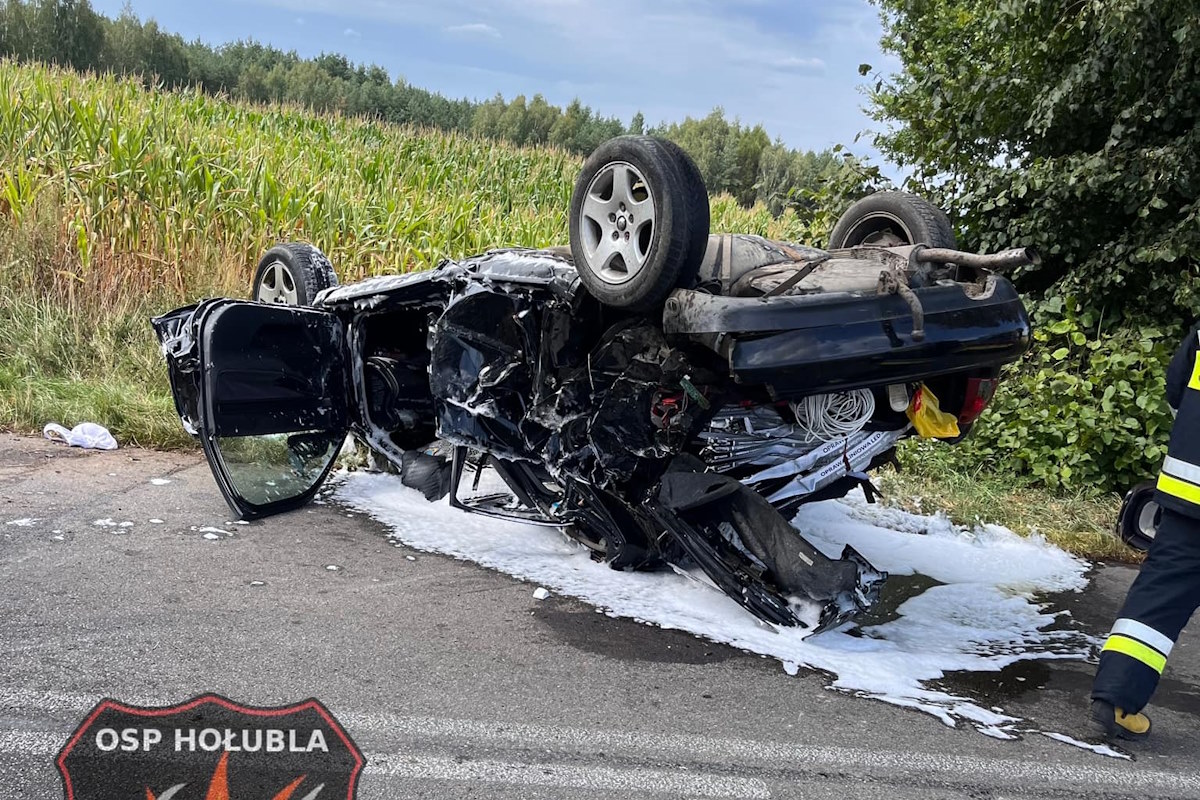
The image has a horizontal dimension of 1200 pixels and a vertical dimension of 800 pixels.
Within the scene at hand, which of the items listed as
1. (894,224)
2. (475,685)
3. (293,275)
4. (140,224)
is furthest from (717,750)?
(140,224)

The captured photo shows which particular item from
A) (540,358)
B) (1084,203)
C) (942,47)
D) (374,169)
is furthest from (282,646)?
(374,169)

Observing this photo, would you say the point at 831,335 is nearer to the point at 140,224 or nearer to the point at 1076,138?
the point at 1076,138

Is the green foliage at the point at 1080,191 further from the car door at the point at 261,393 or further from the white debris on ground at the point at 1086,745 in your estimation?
the car door at the point at 261,393

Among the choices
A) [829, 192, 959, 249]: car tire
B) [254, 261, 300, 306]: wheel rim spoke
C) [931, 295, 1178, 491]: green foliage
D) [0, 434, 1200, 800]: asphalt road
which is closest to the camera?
[0, 434, 1200, 800]: asphalt road

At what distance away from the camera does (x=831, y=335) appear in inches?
118

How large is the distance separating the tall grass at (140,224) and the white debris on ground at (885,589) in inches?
95.3

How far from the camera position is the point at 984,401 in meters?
3.54

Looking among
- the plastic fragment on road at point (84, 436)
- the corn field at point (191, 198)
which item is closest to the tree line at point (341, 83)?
the corn field at point (191, 198)

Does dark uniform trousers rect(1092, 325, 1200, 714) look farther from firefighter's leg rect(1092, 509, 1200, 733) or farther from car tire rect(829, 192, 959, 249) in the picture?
car tire rect(829, 192, 959, 249)

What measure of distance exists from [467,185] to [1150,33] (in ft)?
28.5

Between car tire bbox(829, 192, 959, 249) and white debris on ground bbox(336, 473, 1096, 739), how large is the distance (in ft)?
4.81

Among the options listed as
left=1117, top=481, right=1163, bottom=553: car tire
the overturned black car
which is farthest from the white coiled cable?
left=1117, top=481, right=1163, bottom=553: car tire

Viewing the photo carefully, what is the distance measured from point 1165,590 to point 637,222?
2.03m

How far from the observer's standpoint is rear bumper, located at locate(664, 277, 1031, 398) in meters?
2.96
